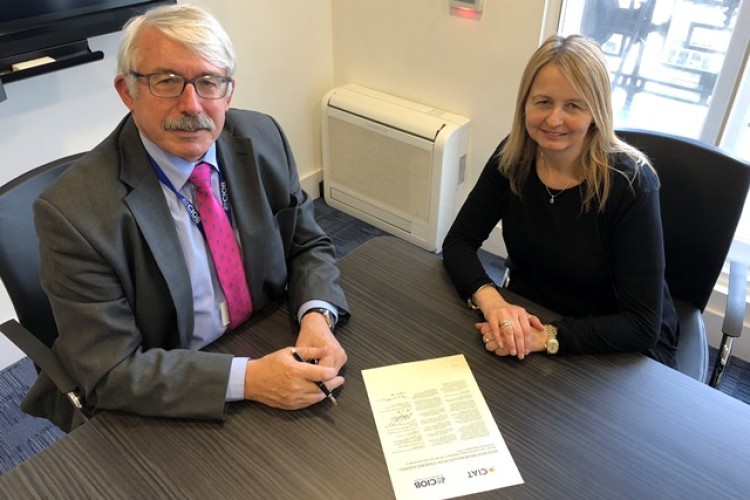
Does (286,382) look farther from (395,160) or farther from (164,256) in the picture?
(395,160)

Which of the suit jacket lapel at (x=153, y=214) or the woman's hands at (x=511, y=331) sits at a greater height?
the suit jacket lapel at (x=153, y=214)

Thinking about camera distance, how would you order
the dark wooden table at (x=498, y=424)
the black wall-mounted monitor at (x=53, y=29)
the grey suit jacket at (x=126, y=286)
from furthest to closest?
1. the black wall-mounted monitor at (x=53, y=29)
2. the grey suit jacket at (x=126, y=286)
3. the dark wooden table at (x=498, y=424)

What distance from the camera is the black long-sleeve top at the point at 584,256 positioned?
1261 millimetres

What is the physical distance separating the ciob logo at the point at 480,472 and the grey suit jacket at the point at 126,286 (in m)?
0.44

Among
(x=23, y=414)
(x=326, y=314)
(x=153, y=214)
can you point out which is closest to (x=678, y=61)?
(x=326, y=314)

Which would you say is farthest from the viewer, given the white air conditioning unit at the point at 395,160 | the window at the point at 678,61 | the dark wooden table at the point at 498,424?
the white air conditioning unit at the point at 395,160

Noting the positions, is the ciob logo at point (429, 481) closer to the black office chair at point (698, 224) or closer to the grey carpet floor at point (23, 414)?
the black office chair at point (698, 224)

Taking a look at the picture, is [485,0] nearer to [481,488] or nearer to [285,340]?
[285,340]

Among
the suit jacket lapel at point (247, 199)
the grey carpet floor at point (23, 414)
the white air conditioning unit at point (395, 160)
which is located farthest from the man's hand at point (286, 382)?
the white air conditioning unit at point (395, 160)

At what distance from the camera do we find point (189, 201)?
47.6 inches

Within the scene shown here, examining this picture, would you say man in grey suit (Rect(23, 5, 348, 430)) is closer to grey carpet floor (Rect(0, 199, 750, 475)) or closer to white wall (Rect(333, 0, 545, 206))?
grey carpet floor (Rect(0, 199, 750, 475))

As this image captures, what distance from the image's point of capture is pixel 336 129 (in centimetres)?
298

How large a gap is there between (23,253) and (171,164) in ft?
1.27

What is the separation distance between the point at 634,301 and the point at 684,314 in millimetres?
424
